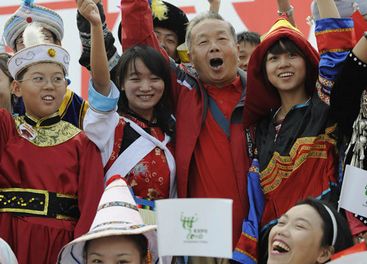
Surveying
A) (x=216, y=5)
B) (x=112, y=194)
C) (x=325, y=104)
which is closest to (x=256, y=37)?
(x=216, y=5)

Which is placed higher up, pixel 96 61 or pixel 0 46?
pixel 0 46

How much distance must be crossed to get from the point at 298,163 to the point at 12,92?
147 cm

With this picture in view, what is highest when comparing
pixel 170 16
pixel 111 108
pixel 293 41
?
pixel 170 16

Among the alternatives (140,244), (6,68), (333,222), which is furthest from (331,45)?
A: (6,68)

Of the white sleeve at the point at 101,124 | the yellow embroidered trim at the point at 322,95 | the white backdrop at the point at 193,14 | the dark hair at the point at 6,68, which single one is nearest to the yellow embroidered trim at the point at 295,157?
the yellow embroidered trim at the point at 322,95

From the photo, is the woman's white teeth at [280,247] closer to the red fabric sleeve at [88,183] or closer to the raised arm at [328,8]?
the red fabric sleeve at [88,183]

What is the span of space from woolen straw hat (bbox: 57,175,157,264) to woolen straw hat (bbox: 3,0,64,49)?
1.44m

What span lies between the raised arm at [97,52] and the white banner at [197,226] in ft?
4.32

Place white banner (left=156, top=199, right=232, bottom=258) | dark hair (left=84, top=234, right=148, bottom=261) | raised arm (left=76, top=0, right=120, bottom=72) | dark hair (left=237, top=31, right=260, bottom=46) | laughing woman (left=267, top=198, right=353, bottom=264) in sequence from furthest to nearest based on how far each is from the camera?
dark hair (left=237, top=31, right=260, bottom=46) < raised arm (left=76, top=0, right=120, bottom=72) < dark hair (left=84, top=234, right=148, bottom=261) < laughing woman (left=267, top=198, right=353, bottom=264) < white banner (left=156, top=199, right=232, bottom=258)

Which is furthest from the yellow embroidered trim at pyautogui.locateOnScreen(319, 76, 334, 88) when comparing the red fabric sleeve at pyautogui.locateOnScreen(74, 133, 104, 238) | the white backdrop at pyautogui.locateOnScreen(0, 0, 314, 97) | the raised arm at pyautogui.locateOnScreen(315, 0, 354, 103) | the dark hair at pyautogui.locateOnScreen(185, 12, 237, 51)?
the white backdrop at pyautogui.locateOnScreen(0, 0, 314, 97)

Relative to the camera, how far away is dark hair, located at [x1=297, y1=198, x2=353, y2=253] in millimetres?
4555

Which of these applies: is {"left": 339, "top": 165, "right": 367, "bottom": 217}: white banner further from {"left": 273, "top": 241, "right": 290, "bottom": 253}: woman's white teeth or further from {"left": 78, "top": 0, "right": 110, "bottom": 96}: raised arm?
{"left": 78, "top": 0, "right": 110, "bottom": 96}: raised arm

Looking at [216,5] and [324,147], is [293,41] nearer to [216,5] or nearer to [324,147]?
[324,147]

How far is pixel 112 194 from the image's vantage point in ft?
15.8
